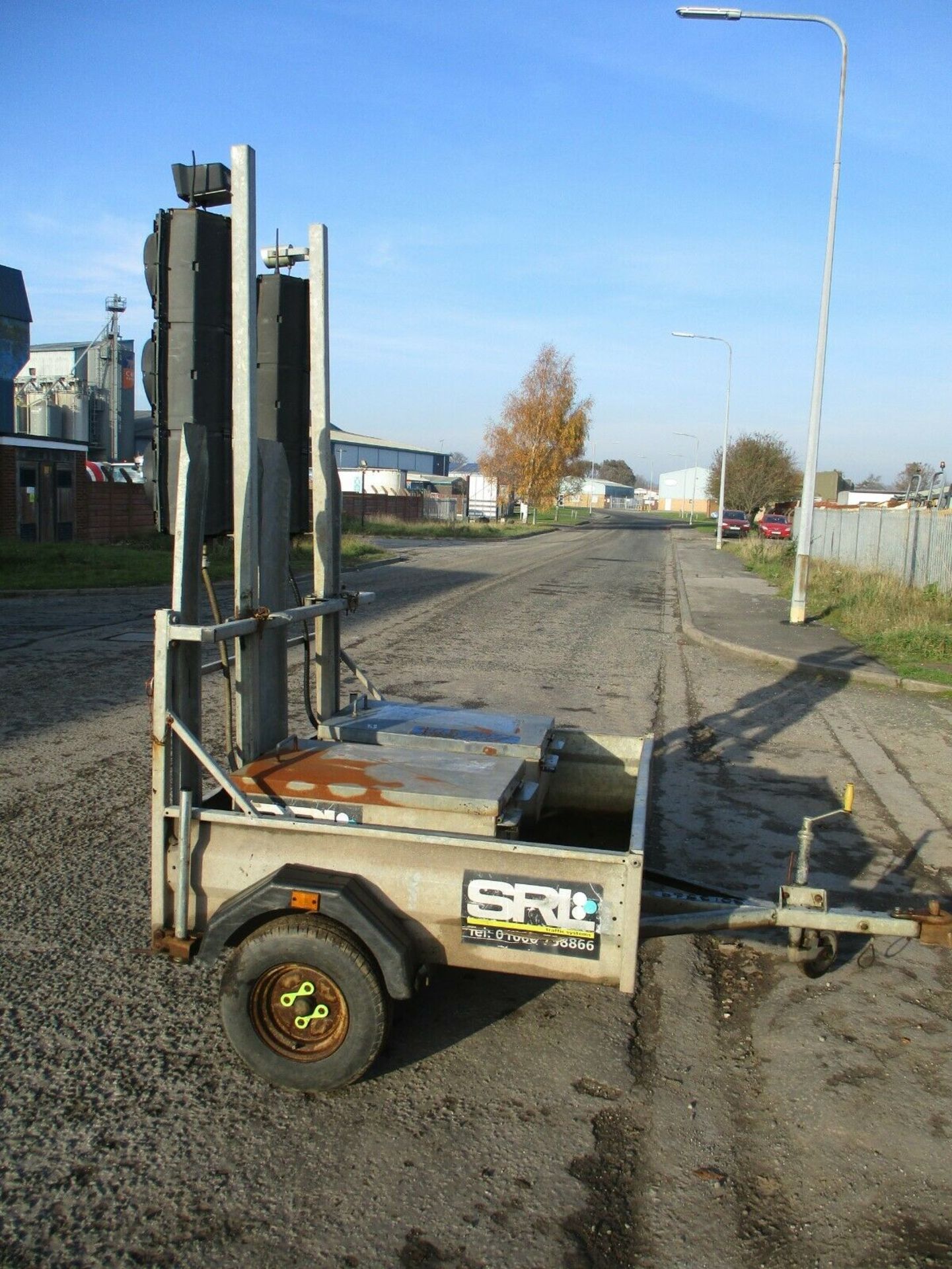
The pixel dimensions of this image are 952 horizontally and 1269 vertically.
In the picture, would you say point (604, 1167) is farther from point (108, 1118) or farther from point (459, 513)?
point (459, 513)

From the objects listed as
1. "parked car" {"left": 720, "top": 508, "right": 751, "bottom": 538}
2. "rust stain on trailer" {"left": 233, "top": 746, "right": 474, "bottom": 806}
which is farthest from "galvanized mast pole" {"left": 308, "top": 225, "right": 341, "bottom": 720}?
"parked car" {"left": 720, "top": 508, "right": 751, "bottom": 538}

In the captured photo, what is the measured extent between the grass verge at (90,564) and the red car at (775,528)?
104ft

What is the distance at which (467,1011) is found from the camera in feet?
13.0

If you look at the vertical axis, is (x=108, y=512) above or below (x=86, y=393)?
below

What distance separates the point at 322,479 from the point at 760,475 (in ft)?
238

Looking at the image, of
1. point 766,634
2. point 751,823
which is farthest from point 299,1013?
point 766,634

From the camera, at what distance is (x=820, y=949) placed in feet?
12.5

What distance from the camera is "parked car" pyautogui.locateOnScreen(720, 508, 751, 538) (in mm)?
59688

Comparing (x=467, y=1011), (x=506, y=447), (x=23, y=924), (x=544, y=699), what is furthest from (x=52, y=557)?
(x=506, y=447)

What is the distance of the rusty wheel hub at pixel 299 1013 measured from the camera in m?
3.31

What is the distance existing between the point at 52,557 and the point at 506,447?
55.2 metres

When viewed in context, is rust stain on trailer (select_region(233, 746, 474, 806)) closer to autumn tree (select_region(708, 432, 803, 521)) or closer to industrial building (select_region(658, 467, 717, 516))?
autumn tree (select_region(708, 432, 803, 521))

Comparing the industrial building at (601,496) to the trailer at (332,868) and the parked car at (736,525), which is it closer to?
the parked car at (736,525)

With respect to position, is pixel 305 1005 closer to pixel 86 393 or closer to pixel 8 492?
pixel 8 492
